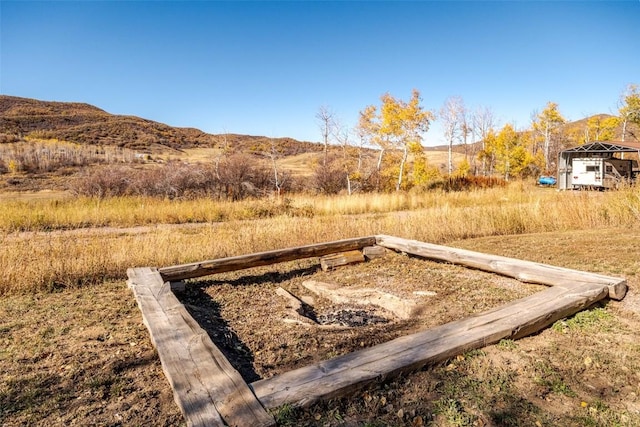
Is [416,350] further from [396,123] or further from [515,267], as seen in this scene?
[396,123]

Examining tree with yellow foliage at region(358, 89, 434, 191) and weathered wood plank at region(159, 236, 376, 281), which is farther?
tree with yellow foliage at region(358, 89, 434, 191)

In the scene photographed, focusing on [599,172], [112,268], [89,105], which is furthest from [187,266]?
[89,105]

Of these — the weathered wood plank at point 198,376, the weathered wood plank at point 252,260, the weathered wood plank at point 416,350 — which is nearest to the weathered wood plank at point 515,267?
the weathered wood plank at point 416,350

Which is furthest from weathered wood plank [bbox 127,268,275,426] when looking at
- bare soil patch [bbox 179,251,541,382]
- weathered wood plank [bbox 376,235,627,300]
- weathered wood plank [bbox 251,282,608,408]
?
weathered wood plank [bbox 376,235,627,300]

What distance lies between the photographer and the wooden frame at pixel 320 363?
85.3 inches

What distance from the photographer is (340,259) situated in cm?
641

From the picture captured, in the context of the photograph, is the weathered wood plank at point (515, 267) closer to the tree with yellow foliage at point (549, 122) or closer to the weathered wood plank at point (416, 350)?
the weathered wood plank at point (416, 350)

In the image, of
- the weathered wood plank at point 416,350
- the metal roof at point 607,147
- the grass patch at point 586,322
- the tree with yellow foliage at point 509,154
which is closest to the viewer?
the weathered wood plank at point 416,350

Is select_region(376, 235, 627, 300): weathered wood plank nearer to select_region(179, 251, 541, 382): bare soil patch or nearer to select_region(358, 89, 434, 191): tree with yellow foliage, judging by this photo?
select_region(179, 251, 541, 382): bare soil patch

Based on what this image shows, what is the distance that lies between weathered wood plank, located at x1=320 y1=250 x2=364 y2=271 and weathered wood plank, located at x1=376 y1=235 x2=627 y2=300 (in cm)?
56

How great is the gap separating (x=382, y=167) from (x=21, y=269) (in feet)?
63.2

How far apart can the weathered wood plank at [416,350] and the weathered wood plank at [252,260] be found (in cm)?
312

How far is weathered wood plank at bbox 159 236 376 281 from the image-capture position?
5207 millimetres

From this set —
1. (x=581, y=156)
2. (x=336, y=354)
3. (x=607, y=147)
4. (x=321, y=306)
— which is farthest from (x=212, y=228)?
(x=581, y=156)
